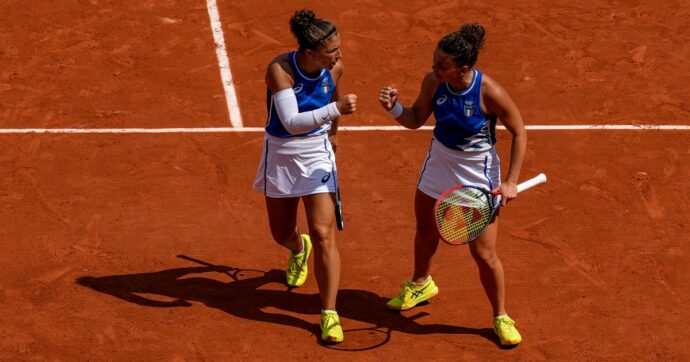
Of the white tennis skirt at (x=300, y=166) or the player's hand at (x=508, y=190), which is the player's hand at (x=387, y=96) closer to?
the white tennis skirt at (x=300, y=166)

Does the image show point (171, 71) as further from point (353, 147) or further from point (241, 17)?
point (353, 147)

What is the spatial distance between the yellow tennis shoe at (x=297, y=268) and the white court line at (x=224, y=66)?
2.77 metres

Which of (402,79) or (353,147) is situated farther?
(402,79)

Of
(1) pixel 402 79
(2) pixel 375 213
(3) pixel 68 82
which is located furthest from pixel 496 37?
(3) pixel 68 82

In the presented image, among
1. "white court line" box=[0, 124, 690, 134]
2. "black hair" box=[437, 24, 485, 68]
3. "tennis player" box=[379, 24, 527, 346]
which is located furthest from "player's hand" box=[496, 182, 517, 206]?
"white court line" box=[0, 124, 690, 134]

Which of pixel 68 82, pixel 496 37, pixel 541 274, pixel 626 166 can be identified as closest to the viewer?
pixel 541 274

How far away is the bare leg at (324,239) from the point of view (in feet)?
26.8

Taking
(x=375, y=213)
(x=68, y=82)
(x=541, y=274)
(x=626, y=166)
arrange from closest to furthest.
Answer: (x=541, y=274)
(x=375, y=213)
(x=626, y=166)
(x=68, y=82)

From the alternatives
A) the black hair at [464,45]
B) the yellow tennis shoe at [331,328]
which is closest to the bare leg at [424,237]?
the yellow tennis shoe at [331,328]

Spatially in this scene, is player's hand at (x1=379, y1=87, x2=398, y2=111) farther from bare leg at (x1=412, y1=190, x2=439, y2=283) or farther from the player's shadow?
the player's shadow

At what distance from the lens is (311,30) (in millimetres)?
7715

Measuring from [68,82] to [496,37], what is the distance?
506cm

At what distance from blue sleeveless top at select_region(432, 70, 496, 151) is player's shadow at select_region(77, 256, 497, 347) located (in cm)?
160

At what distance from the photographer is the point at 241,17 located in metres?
13.8
